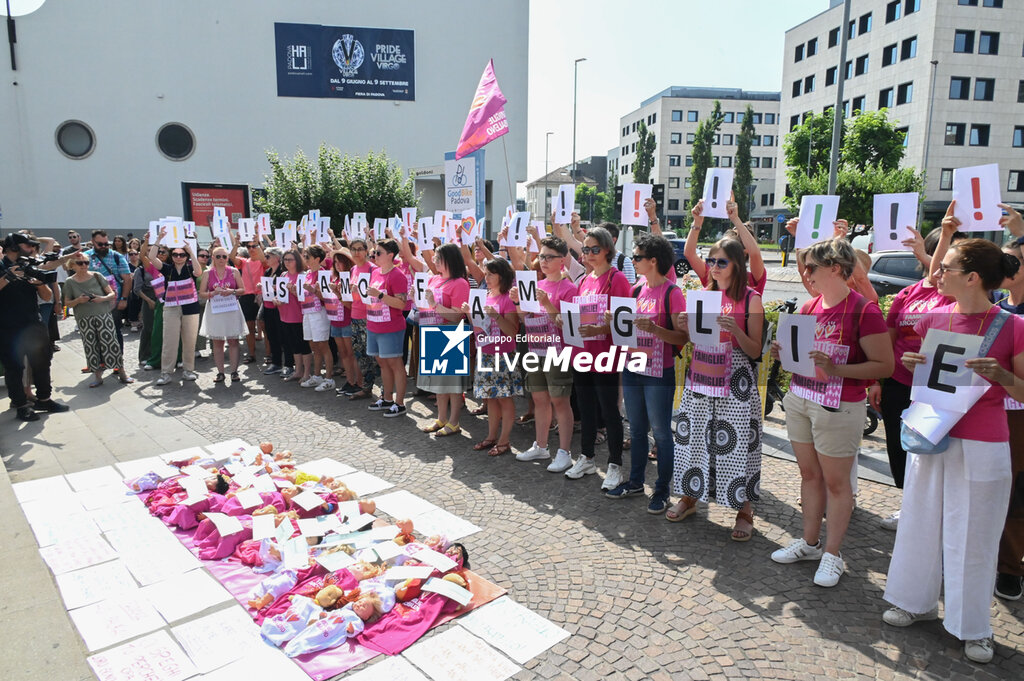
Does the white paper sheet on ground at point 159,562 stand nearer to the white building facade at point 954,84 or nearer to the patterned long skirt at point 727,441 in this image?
the patterned long skirt at point 727,441

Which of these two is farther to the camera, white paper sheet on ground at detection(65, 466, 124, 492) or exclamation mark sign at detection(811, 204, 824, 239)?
white paper sheet on ground at detection(65, 466, 124, 492)

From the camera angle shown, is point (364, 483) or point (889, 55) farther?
point (889, 55)

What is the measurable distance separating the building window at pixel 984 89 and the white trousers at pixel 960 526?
1963 inches

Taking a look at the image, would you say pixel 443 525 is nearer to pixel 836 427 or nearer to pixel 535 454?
pixel 535 454

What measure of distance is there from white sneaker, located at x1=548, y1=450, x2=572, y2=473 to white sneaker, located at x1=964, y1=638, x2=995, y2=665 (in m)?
3.22

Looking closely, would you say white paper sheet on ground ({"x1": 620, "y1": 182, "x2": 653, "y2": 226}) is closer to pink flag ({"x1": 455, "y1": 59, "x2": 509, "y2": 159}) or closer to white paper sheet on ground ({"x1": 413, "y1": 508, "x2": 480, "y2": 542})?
white paper sheet on ground ({"x1": 413, "y1": 508, "x2": 480, "y2": 542})

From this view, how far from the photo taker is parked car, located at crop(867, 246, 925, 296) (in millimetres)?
12945

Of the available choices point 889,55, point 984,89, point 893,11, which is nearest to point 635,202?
point 984,89

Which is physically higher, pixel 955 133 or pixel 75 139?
pixel 955 133

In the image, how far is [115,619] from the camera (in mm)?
3545

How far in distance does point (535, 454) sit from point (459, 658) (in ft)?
9.72

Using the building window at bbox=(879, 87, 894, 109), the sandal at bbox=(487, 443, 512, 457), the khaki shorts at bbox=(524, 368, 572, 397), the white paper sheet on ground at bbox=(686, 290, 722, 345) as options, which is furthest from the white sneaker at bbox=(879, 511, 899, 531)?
the building window at bbox=(879, 87, 894, 109)

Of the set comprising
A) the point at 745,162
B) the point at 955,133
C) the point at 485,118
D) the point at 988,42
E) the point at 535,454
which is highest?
the point at 988,42

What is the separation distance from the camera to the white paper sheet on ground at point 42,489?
5.27 meters
